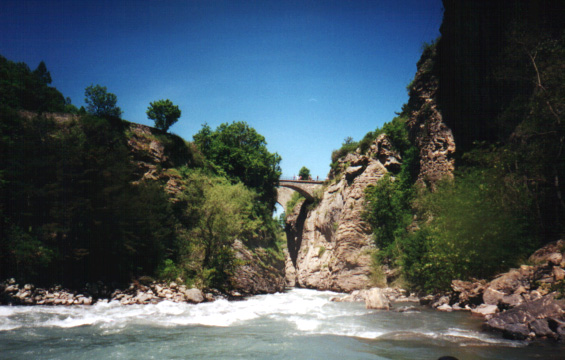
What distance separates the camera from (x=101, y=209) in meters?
18.9

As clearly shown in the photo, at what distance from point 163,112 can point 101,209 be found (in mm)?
28451

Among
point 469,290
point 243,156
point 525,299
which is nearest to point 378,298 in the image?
point 469,290

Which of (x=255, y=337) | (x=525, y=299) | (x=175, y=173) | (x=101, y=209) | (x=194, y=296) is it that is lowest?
(x=194, y=296)

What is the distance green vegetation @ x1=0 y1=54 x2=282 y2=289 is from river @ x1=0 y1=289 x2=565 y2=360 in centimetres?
504

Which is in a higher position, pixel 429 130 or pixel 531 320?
pixel 429 130

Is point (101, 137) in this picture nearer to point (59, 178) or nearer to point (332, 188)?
point (59, 178)

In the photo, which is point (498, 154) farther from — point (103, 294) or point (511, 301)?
point (103, 294)

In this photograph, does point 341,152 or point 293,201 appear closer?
point 341,152

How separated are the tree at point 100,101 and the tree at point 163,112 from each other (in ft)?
16.5

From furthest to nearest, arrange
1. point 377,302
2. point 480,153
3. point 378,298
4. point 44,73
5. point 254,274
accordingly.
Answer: point 44,73 < point 254,274 < point 480,153 < point 378,298 < point 377,302

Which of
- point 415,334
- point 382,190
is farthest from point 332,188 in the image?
point 415,334

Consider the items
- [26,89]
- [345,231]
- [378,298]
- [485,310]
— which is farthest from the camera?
[26,89]

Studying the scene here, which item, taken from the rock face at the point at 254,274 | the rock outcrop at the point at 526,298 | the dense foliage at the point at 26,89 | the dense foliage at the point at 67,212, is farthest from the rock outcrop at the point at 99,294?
the dense foliage at the point at 26,89

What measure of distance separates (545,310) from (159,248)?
21.1 m
